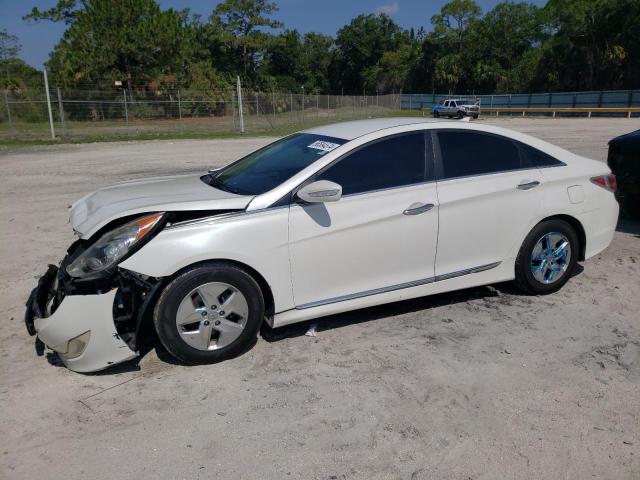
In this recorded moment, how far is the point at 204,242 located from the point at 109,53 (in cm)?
4362

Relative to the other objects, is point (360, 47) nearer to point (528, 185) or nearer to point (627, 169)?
point (627, 169)

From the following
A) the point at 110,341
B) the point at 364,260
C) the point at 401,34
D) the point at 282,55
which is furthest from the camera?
the point at 401,34

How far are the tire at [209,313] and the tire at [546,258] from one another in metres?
2.44

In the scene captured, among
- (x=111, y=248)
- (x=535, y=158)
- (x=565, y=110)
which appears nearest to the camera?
(x=111, y=248)

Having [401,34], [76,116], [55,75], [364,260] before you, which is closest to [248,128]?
[76,116]

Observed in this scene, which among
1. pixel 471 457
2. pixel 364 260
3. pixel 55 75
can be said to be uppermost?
pixel 55 75

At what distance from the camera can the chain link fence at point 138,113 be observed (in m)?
26.1

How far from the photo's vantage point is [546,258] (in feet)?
16.4

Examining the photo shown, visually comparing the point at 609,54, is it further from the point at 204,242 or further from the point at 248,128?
the point at 204,242

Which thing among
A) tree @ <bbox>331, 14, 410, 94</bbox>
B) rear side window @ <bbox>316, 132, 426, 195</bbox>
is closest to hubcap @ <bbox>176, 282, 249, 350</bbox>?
rear side window @ <bbox>316, 132, 426, 195</bbox>

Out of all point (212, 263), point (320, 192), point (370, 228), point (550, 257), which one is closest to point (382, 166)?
point (370, 228)

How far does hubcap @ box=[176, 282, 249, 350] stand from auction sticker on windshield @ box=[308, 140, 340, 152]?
1.34 m

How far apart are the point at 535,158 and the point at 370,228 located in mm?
1881

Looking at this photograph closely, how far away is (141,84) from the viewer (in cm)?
4238
